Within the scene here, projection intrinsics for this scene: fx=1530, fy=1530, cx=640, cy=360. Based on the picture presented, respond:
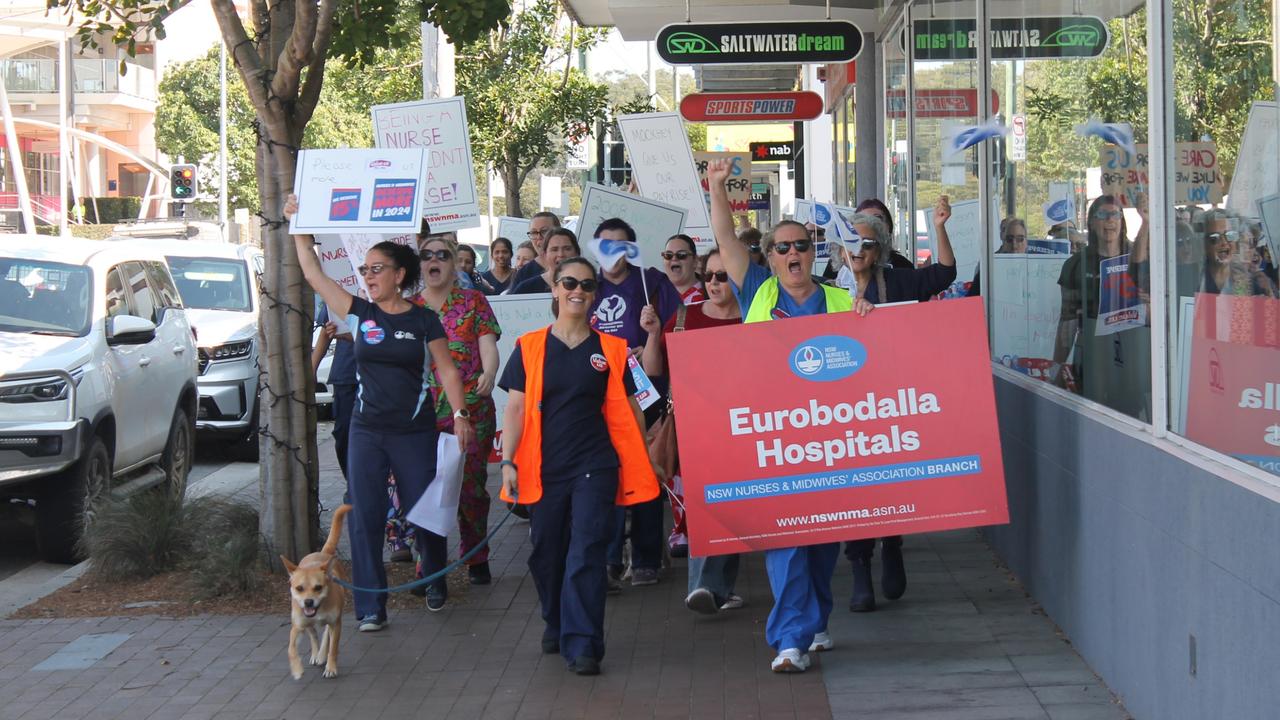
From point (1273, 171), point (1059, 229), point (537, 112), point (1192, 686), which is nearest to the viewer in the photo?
point (1273, 171)

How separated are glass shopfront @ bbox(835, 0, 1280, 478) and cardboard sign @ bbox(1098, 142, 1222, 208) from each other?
0.04 ft

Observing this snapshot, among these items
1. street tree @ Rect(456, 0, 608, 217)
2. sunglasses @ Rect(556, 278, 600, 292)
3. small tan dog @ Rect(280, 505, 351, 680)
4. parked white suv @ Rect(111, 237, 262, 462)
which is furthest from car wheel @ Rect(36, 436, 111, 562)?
street tree @ Rect(456, 0, 608, 217)

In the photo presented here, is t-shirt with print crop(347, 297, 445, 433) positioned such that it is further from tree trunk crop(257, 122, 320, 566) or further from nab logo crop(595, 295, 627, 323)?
nab logo crop(595, 295, 627, 323)

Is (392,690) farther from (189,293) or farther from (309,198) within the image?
(189,293)

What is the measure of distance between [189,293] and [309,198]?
866 cm

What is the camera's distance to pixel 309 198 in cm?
769

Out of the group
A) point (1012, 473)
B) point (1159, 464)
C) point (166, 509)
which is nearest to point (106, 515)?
point (166, 509)

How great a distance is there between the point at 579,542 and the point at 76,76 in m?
58.1

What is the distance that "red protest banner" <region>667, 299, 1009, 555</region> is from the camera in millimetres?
6617

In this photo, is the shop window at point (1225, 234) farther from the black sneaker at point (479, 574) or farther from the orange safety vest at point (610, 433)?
the black sneaker at point (479, 574)

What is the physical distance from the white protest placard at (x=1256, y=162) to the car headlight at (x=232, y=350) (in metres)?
11.3

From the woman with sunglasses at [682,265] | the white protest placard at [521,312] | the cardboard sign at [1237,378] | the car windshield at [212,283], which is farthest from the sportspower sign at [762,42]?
the cardboard sign at [1237,378]

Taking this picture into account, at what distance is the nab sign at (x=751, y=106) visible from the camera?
17797 mm

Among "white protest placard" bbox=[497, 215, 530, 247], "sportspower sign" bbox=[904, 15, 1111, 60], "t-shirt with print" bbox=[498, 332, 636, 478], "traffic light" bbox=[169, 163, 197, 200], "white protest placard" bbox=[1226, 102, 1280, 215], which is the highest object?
"traffic light" bbox=[169, 163, 197, 200]
